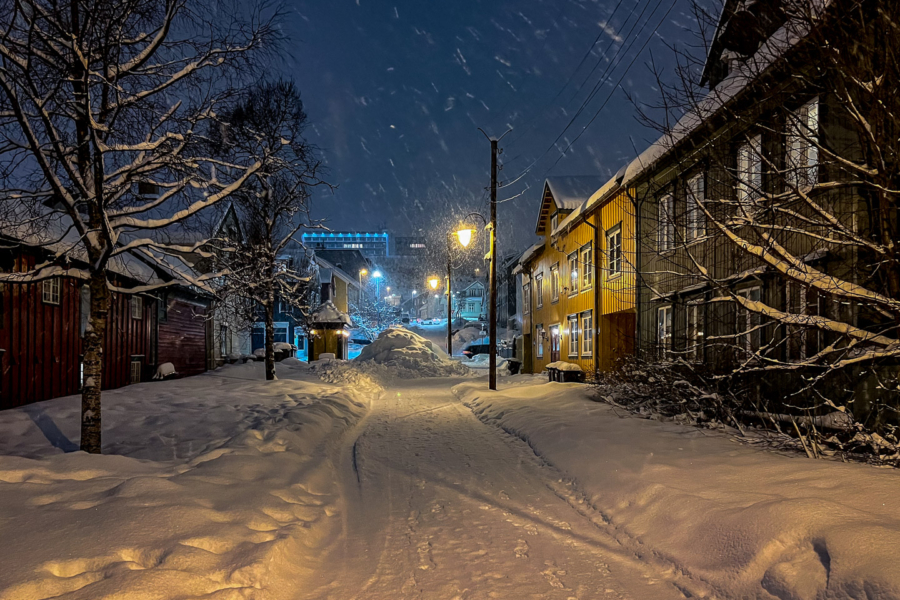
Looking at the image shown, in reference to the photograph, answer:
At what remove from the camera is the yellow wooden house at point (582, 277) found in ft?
55.0

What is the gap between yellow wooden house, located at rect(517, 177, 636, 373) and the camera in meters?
16.8

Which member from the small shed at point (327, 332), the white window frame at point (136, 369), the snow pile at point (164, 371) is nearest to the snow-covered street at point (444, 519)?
the white window frame at point (136, 369)

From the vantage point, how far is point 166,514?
14.8 feet

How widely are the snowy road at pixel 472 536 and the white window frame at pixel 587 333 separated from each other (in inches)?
451

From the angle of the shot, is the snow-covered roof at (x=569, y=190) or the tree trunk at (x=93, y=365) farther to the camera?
the snow-covered roof at (x=569, y=190)

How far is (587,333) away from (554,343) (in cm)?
486

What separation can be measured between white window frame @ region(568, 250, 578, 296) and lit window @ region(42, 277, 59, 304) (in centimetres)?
1721

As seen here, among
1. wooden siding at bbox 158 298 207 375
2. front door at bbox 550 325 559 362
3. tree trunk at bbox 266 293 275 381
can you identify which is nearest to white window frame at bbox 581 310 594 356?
front door at bbox 550 325 559 362

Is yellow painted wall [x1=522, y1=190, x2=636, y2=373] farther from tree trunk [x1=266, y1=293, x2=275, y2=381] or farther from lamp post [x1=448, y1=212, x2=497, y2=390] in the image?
tree trunk [x1=266, y1=293, x2=275, y2=381]

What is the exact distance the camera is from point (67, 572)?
11.4 feet

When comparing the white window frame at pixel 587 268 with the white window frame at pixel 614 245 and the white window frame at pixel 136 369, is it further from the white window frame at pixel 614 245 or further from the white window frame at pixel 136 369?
the white window frame at pixel 136 369

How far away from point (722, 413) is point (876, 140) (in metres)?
5.39

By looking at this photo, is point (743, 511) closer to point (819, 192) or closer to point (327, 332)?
point (819, 192)

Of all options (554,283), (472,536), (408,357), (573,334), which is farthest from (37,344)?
(554,283)
